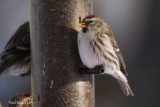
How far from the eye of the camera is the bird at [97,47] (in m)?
6.71

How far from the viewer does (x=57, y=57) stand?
21.9 ft

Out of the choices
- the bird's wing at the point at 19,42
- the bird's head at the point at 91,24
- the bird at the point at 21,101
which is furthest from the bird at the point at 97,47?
the bird's wing at the point at 19,42

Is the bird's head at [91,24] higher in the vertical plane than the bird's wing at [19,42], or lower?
higher

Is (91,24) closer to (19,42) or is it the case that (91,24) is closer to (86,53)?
(86,53)

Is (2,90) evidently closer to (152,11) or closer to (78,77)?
(152,11)

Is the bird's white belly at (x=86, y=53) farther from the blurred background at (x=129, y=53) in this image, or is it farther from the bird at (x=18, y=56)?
the blurred background at (x=129, y=53)

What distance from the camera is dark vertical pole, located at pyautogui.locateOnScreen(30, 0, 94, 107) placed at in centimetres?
666

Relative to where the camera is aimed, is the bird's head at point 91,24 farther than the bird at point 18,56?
No

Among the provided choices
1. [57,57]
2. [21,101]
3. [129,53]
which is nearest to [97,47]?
[57,57]

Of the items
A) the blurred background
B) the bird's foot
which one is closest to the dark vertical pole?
the bird's foot

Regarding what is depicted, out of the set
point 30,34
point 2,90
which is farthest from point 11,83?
point 30,34

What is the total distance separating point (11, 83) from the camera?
1153 cm

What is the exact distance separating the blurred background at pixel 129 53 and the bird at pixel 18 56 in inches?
134

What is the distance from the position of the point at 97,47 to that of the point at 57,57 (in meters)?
0.34
